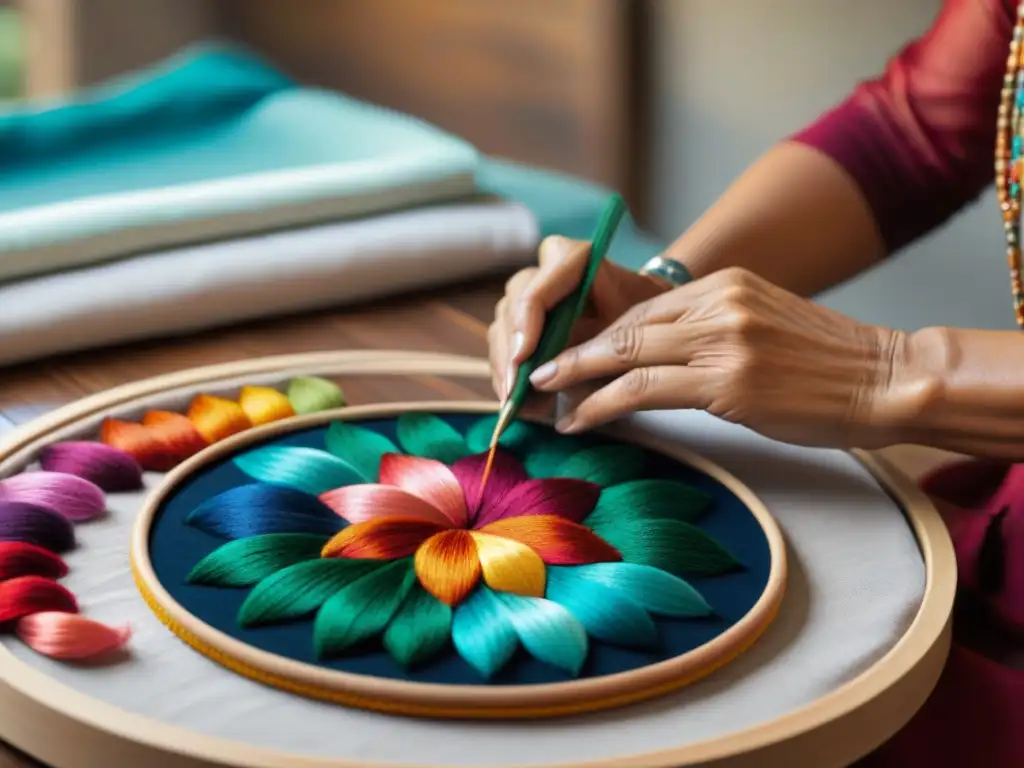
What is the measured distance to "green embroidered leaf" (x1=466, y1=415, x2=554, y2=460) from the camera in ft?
2.70

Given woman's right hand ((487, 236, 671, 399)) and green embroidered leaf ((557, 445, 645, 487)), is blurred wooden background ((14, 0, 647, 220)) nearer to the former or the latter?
woman's right hand ((487, 236, 671, 399))

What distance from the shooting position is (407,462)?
771 millimetres

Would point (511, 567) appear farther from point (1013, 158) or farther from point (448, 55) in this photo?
point (448, 55)

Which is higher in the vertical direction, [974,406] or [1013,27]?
[1013,27]

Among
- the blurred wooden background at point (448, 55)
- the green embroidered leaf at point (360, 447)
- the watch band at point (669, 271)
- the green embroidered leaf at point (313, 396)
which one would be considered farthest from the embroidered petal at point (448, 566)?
the blurred wooden background at point (448, 55)

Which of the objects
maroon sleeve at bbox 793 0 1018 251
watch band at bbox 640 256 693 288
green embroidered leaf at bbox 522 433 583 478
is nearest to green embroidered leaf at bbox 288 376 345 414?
green embroidered leaf at bbox 522 433 583 478

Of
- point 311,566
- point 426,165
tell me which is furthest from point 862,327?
point 426,165

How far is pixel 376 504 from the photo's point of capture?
2.36 ft

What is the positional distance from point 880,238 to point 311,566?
0.65m

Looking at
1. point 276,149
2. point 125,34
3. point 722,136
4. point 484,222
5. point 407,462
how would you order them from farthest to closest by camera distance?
point 125,34, point 722,136, point 276,149, point 484,222, point 407,462

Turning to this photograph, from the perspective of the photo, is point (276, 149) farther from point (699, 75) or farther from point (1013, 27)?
point (699, 75)

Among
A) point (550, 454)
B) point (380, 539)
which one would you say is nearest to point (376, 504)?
point (380, 539)

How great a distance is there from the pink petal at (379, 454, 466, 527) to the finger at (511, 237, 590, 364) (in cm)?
12

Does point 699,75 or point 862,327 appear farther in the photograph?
point 699,75
